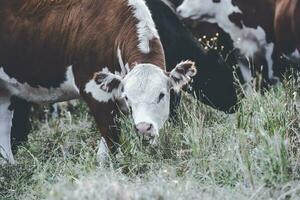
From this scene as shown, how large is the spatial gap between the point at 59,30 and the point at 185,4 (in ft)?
12.3

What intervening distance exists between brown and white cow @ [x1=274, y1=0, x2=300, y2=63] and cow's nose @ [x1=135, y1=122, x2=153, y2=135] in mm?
4264

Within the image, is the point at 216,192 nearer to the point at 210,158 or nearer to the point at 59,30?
the point at 210,158

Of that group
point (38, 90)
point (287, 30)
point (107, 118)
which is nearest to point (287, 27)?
point (287, 30)

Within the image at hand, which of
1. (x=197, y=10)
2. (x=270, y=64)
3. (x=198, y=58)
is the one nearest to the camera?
(x=198, y=58)

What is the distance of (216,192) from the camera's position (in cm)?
605

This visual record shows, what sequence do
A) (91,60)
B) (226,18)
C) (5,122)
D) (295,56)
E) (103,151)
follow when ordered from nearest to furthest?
(103,151), (91,60), (5,122), (295,56), (226,18)

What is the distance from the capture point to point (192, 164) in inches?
269

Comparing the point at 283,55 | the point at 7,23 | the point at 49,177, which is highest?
the point at 7,23

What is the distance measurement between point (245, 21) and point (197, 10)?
71 cm

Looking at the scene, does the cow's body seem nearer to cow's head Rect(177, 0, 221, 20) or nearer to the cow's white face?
cow's head Rect(177, 0, 221, 20)

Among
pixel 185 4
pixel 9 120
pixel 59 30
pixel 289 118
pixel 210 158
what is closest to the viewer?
pixel 210 158

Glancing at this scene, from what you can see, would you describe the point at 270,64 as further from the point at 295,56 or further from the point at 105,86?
the point at 105,86

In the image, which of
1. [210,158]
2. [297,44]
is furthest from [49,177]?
[297,44]

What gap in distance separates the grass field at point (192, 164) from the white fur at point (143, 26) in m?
0.69
